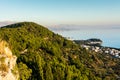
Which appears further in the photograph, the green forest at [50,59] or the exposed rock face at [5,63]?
the green forest at [50,59]

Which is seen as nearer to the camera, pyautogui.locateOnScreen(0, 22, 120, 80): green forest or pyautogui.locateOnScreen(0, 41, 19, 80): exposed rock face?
pyautogui.locateOnScreen(0, 41, 19, 80): exposed rock face

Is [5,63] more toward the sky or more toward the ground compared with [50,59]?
more toward the sky

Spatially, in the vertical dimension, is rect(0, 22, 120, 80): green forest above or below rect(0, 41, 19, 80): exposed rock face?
below

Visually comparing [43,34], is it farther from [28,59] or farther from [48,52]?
[28,59]

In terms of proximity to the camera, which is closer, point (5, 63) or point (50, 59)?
point (5, 63)

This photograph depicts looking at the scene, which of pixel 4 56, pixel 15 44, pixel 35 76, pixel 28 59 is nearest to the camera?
pixel 4 56

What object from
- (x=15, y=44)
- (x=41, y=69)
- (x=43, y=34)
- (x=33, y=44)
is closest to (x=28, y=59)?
(x=41, y=69)

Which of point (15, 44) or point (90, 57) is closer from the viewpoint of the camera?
point (15, 44)

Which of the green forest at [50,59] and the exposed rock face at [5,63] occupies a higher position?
the exposed rock face at [5,63]
